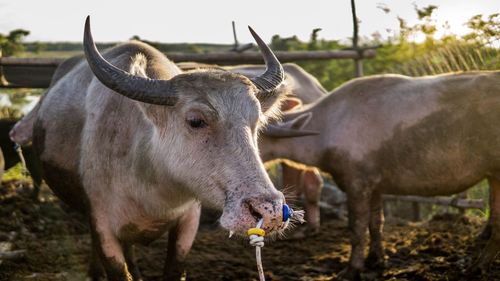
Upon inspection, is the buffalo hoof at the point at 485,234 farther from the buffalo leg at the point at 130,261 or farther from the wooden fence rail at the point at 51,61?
the wooden fence rail at the point at 51,61

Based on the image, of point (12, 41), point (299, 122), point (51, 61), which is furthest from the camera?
point (12, 41)

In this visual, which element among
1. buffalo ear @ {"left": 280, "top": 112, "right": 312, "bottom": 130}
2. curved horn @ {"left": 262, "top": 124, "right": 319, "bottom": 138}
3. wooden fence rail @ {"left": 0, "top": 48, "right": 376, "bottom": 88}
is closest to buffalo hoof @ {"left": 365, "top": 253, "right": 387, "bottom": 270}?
curved horn @ {"left": 262, "top": 124, "right": 319, "bottom": 138}

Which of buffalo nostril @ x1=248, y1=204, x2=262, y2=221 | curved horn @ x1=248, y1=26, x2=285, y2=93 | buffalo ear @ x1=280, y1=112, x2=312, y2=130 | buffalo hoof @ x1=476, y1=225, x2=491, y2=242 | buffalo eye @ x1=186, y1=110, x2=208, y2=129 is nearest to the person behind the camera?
buffalo nostril @ x1=248, y1=204, x2=262, y2=221

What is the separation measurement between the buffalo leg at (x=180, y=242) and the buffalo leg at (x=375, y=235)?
2385 mm

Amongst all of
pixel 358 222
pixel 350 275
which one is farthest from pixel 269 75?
pixel 350 275

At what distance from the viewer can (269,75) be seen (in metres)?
4.12

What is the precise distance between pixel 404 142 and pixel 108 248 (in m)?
3.10

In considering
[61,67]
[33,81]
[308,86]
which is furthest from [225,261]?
[33,81]

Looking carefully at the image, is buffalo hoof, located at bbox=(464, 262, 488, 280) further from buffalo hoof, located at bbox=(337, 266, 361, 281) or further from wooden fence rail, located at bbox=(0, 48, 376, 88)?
wooden fence rail, located at bbox=(0, 48, 376, 88)

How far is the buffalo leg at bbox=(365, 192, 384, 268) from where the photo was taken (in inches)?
245

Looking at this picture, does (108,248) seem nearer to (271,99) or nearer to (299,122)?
(271,99)

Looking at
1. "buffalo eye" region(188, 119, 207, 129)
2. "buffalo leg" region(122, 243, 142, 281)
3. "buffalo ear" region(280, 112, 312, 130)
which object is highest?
"buffalo eye" region(188, 119, 207, 129)

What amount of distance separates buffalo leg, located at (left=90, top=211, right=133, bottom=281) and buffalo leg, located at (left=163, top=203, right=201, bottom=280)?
0.34m

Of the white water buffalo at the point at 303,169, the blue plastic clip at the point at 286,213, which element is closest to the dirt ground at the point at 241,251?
the white water buffalo at the point at 303,169
